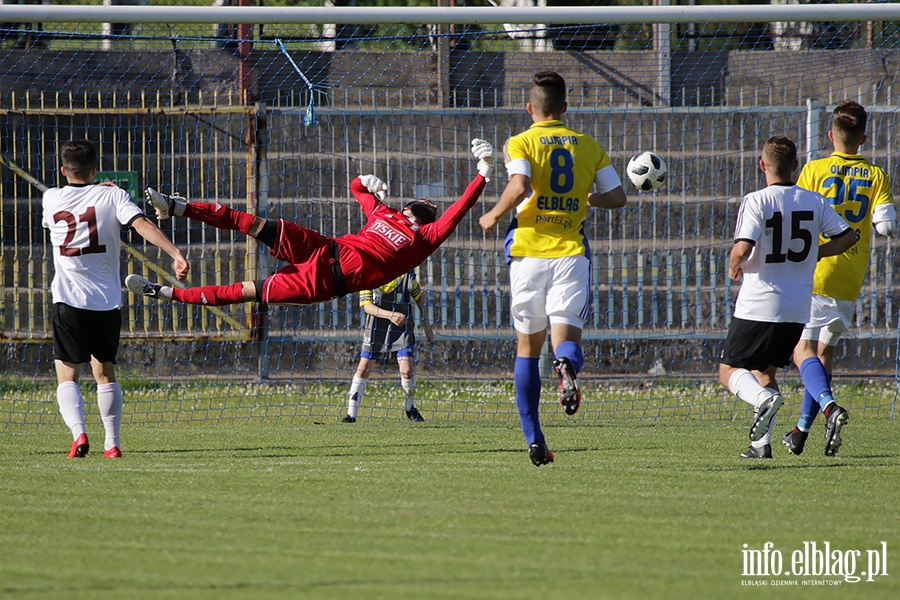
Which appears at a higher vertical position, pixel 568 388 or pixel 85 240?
pixel 85 240

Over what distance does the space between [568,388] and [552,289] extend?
652 millimetres

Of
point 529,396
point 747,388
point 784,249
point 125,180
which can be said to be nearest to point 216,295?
point 529,396

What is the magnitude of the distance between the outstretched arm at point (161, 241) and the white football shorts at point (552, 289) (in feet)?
6.54

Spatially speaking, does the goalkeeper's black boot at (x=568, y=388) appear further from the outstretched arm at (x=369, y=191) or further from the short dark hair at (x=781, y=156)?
the outstretched arm at (x=369, y=191)

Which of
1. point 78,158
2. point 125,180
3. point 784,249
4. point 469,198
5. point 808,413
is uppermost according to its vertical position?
point 125,180

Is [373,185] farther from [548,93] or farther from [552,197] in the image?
[552,197]

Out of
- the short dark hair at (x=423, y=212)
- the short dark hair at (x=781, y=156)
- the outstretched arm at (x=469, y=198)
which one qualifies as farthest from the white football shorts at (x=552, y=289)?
the short dark hair at (x=423, y=212)

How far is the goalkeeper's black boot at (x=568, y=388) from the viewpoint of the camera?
548 cm

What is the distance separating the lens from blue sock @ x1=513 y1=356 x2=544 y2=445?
605 cm

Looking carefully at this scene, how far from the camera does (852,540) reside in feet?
14.0

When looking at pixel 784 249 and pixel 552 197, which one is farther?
pixel 784 249

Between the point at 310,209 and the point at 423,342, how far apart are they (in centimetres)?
202

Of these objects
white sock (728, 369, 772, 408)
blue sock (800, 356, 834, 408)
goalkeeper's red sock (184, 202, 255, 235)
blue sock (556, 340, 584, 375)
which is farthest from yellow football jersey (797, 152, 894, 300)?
goalkeeper's red sock (184, 202, 255, 235)

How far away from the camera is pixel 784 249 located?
636 cm
